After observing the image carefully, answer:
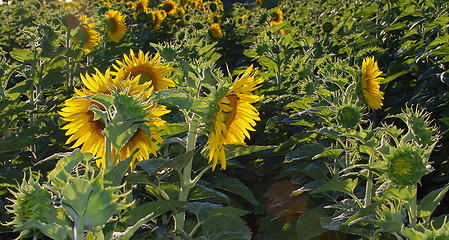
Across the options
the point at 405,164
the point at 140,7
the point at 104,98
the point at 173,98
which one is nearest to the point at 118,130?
the point at 104,98

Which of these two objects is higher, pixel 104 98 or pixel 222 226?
pixel 104 98

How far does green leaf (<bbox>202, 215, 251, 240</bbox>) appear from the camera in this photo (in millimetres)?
1644

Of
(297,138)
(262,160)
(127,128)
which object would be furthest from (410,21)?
(127,128)

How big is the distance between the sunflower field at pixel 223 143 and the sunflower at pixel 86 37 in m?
0.01

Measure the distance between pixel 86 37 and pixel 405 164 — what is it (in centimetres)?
339

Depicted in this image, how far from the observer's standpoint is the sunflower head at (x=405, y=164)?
5.04ft

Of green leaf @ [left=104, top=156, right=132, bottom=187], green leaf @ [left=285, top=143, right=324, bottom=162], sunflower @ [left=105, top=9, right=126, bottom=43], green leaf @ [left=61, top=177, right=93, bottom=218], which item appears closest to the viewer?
green leaf @ [left=61, top=177, right=93, bottom=218]

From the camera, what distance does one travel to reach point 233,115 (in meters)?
1.70

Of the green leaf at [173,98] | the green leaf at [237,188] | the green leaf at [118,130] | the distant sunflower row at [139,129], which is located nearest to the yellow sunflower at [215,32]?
the green leaf at [237,188]

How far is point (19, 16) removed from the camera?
9828 mm

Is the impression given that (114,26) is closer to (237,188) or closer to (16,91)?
(16,91)

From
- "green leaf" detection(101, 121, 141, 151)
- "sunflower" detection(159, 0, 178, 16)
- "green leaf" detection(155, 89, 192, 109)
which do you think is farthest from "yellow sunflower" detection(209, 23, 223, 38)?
"green leaf" detection(101, 121, 141, 151)

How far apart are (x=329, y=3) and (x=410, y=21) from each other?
109 inches

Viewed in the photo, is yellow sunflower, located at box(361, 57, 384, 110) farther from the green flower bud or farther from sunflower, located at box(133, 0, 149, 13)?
→ sunflower, located at box(133, 0, 149, 13)
